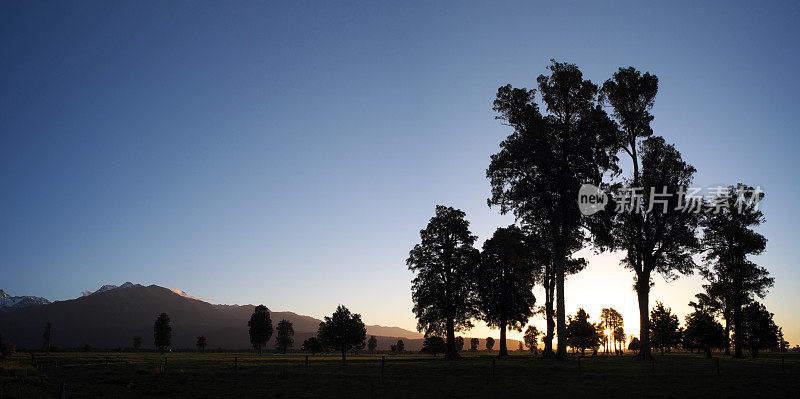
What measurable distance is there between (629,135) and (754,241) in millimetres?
24292

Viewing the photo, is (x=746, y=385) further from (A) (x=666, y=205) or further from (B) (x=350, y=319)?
(B) (x=350, y=319)

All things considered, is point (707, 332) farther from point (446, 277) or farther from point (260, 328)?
point (260, 328)

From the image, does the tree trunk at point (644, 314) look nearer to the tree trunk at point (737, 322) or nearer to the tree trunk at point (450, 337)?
the tree trunk at point (450, 337)

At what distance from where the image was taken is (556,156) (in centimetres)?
3528

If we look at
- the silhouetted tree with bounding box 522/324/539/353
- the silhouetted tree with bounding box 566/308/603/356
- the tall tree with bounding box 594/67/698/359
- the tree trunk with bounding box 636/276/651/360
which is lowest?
the silhouetted tree with bounding box 522/324/539/353

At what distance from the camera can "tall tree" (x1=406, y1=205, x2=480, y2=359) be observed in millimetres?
52781

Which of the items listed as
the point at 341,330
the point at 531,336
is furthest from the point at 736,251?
the point at 531,336

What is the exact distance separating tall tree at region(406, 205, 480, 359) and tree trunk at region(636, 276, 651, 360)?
Answer: 2034 centimetres

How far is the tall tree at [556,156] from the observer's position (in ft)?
113

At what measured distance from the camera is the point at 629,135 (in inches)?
1550

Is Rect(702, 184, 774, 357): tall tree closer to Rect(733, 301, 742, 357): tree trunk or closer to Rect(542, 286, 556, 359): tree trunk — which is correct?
Rect(733, 301, 742, 357): tree trunk

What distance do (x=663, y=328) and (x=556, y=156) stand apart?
65.5m

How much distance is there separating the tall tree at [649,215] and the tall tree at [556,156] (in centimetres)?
361

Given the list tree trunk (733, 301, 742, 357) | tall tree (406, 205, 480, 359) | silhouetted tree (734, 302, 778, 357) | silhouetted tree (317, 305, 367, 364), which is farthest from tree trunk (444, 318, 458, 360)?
silhouetted tree (734, 302, 778, 357)
